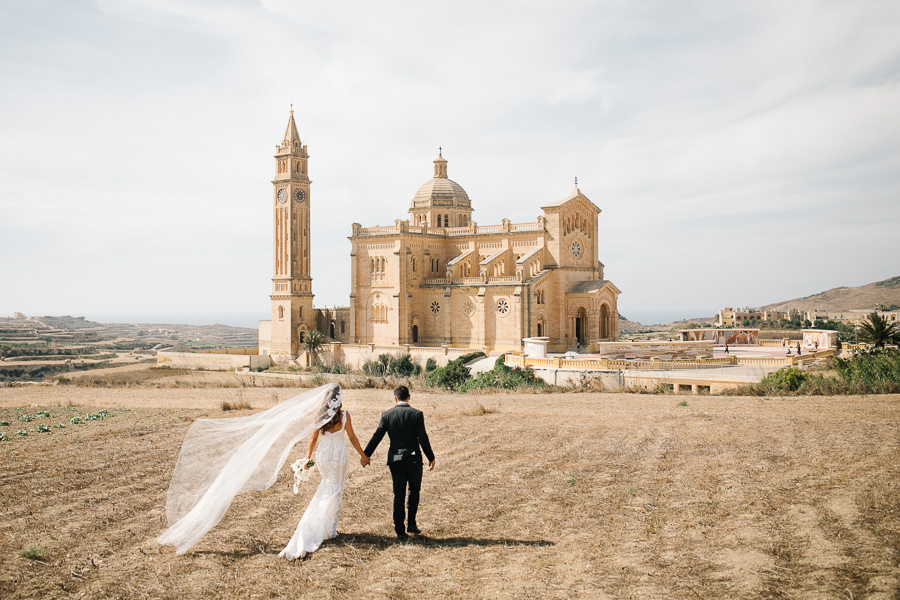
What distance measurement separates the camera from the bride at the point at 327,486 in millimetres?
7703

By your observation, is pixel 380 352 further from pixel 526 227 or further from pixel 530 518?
pixel 530 518

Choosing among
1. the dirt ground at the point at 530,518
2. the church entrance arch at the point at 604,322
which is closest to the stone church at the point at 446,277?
the church entrance arch at the point at 604,322

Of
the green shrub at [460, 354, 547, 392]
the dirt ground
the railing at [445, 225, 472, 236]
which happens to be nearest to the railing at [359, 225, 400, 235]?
the railing at [445, 225, 472, 236]

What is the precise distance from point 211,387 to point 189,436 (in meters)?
20.4

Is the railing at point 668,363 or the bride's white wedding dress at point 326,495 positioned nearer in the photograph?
the bride's white wedding dress at point 326,495

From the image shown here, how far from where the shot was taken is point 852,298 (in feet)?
377

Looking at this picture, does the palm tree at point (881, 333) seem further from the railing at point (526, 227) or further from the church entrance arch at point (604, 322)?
the railing at point (526, 227)

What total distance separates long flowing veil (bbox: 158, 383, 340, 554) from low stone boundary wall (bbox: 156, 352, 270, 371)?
4302cm

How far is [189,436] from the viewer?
8.52 meters

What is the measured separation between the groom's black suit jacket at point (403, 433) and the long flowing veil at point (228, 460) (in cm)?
65

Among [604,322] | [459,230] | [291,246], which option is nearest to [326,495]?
[604,322]

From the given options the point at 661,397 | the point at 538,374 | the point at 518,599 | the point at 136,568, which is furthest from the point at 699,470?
the point at 538,374

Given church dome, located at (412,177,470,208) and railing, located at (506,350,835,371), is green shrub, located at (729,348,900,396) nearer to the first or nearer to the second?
railing, located at (506,350,835,371)

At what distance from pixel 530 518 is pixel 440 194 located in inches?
1821
